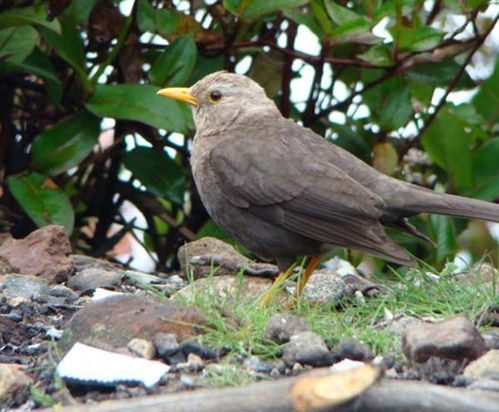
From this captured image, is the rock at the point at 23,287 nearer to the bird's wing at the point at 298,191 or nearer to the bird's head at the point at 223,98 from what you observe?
the bird's wing at the point at 298,191

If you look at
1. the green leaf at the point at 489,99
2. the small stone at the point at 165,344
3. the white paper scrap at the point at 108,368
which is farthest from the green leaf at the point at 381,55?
the white paper scrap at the point at 108,368

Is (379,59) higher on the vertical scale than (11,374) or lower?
higher

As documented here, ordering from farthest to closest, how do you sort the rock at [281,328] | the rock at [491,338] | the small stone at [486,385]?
the rock at [491,338], the rock at [281,328], the small stone at [486,385]

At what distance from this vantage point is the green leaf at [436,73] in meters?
7.76

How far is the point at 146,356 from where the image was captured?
4934 mm

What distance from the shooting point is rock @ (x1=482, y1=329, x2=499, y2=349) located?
5.34 meters

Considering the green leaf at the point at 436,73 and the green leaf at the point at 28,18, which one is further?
the green leaf at the point at 436,73

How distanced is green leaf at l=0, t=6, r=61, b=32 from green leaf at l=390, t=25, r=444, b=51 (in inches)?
73.6

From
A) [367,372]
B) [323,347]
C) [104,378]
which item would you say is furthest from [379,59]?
[367,372]

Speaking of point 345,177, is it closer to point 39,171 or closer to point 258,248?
point 258,248

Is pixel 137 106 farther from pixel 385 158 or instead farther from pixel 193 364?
pixel 193 364

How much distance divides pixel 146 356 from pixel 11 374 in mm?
508

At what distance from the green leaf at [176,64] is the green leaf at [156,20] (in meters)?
0.11

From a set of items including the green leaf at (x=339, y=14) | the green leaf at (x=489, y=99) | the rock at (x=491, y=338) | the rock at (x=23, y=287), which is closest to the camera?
the rock at (x=491, y=338)
